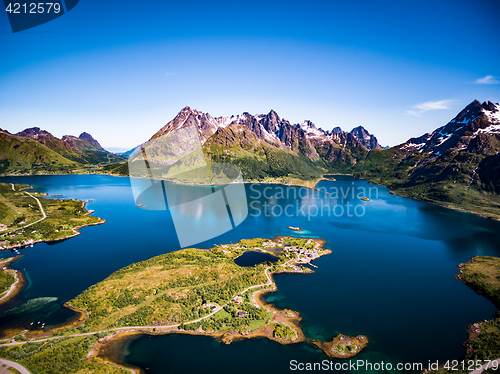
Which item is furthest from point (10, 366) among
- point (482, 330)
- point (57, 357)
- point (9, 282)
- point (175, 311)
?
point (482, 330)

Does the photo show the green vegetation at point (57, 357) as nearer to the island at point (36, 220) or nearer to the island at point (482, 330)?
the island at point (482, 330)

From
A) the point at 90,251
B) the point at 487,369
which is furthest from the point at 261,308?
the point at 90,251

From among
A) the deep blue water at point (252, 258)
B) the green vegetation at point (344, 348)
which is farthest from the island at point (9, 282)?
the green vegetation at point (344, 348)

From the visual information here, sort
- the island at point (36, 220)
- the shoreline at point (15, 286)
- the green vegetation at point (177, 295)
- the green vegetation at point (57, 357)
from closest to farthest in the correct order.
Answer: the green vegetation at point (57, 357), the green vegetation at point (177, 295), the shoreline at point (15, 286), the island at point (36, 220)

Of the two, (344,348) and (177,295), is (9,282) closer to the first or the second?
(177,295)

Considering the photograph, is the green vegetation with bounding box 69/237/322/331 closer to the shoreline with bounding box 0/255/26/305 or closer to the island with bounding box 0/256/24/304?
the shoreline with bounding box 0/255/26/305

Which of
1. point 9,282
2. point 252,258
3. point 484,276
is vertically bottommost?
point 484,276
